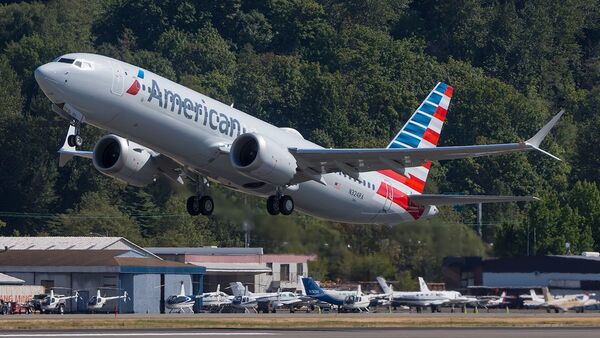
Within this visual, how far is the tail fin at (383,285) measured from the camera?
94.7 meters

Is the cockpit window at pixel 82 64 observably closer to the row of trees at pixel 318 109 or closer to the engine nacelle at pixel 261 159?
the engine nacelle at pixel 261 159

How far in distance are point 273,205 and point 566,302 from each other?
1400 inches

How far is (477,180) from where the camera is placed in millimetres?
154875

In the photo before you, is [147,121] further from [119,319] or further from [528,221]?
[528,221]

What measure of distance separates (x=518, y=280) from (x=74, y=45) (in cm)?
8291

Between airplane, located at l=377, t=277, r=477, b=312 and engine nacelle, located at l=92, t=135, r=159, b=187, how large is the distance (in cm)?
3217

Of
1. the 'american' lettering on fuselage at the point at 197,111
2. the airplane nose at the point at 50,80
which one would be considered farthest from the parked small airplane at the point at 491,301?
the airplane nose at the point at 50,80

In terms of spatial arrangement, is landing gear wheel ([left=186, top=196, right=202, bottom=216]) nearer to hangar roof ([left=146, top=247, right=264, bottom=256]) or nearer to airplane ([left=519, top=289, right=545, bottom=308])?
hangar roof ([left=146, top=247, right=264, bottom=256])

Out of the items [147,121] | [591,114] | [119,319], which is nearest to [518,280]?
[119,319]

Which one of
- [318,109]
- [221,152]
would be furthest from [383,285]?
[318,109]

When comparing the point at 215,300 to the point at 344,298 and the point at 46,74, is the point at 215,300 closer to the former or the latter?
the point at 344,298

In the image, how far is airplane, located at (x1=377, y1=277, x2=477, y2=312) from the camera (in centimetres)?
10862

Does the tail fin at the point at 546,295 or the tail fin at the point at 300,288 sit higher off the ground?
the tail fin at the point at 300,288

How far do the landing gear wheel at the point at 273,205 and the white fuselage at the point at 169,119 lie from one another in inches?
21.6
